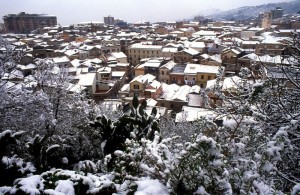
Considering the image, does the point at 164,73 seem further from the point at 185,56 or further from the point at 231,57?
the point at 231,57

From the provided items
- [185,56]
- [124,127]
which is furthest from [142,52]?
[124,127]

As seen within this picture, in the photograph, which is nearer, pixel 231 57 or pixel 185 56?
pixel 231 57

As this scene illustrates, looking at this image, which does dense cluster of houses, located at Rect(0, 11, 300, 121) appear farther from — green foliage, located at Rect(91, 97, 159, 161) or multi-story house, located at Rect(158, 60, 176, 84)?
green foliage, located at Rect(91, 97, 159, 161)

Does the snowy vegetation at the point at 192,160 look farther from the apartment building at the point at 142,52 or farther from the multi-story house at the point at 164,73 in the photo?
the apartment building at the point at 142,52

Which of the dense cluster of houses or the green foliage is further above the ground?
the green foliage

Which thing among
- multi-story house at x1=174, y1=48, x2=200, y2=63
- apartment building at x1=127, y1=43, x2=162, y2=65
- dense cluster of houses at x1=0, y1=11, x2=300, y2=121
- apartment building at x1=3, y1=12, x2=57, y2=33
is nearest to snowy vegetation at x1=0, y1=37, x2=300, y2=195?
dense cluster of houses at x1=0, y1=11, x2=300, y2=121

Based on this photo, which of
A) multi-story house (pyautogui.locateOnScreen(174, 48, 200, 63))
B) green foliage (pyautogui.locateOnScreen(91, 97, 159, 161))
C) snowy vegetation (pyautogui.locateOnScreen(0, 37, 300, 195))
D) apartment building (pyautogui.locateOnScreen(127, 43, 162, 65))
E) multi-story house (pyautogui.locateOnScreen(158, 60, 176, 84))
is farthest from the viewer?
apartment building (pyautogui.locateOnScreen(127, 43, 162, 65))

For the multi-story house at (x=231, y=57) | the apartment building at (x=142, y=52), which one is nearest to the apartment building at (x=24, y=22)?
the apartment building at (x=142, y=52)

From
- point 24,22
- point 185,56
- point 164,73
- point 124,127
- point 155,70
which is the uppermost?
point 24,22

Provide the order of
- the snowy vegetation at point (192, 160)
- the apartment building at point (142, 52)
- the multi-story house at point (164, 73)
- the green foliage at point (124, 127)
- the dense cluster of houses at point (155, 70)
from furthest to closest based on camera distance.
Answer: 1. the apartment building at point (142, 52)
2. the multi-story house at point (164, 73)
3. the dense cluster of houses at point (155, 70)
4. the green foliage at point (124, 127)
5. the snowy vegetation at point (192, 160)

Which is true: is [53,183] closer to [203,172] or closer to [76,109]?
[203,172]

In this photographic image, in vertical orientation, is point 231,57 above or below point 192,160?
below

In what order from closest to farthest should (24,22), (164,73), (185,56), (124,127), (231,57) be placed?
(124,127), (164,73), (231,57), (185,56), (24,22)

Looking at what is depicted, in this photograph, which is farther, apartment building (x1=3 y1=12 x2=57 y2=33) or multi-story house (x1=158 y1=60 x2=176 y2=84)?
apartment building (x1=3 y1=12 x2=57 y2=33)
